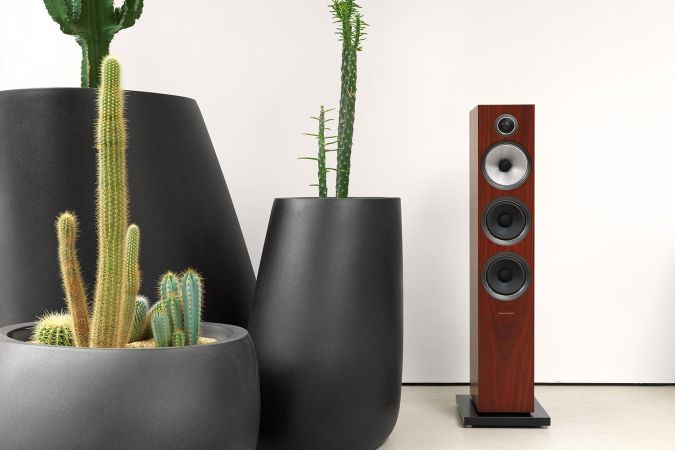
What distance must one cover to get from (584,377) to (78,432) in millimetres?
1651

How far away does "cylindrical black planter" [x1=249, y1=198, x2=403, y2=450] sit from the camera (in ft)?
5.16

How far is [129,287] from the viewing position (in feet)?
4.13

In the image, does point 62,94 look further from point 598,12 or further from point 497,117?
point 598,12

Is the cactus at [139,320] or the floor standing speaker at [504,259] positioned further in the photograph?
the floor standing speaker at [504,259]

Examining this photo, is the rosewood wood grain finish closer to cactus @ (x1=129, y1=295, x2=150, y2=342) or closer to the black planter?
the black planter

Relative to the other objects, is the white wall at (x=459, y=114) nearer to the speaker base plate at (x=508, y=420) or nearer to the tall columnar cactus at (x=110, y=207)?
the speaker base plate at (x=508, y=420)

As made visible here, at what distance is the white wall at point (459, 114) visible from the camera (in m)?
2.26

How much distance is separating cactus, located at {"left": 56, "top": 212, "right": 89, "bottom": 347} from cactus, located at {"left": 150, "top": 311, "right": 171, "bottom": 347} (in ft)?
0.37

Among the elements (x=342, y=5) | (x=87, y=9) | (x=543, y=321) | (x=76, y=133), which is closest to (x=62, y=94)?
(x=76, y=133)

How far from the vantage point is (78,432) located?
1104 millimetres

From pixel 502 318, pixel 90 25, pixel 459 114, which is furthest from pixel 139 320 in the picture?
pixel 459 114

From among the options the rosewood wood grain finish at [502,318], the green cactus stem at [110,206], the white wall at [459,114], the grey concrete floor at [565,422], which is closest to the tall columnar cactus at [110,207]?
the green cactus stem at [110,206]

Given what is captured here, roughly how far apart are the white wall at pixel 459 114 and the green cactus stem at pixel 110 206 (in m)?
1.11

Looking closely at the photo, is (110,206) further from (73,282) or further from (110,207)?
(73,282)
